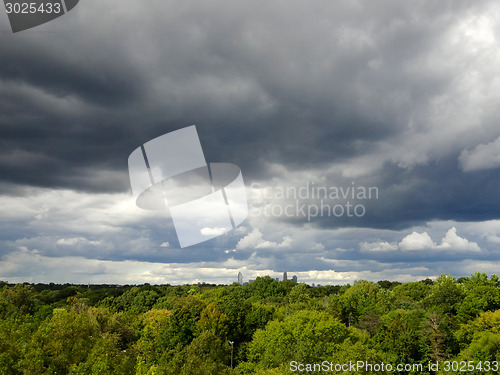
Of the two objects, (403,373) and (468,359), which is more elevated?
(468,359)

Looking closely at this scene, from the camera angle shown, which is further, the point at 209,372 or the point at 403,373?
the point at 403,373

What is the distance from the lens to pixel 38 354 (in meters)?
34.2

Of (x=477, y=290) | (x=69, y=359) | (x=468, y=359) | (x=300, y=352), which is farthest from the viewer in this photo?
(x=477, y=290)

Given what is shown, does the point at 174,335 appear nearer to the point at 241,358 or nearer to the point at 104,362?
the point at 241,358

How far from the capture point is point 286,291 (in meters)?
154

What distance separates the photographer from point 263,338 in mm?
63719

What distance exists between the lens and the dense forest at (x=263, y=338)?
38344 millimetres

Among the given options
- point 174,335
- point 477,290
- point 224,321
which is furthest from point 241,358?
point 477,290

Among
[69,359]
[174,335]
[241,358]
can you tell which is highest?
[69,359]

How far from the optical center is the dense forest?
38.3 metres

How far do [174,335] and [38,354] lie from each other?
40491 mm

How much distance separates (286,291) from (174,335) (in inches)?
3500

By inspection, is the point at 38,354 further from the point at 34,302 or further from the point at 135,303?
the point at 135,303

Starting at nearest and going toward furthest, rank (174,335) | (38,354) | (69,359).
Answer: (38,354), (69,359), (174,335)
